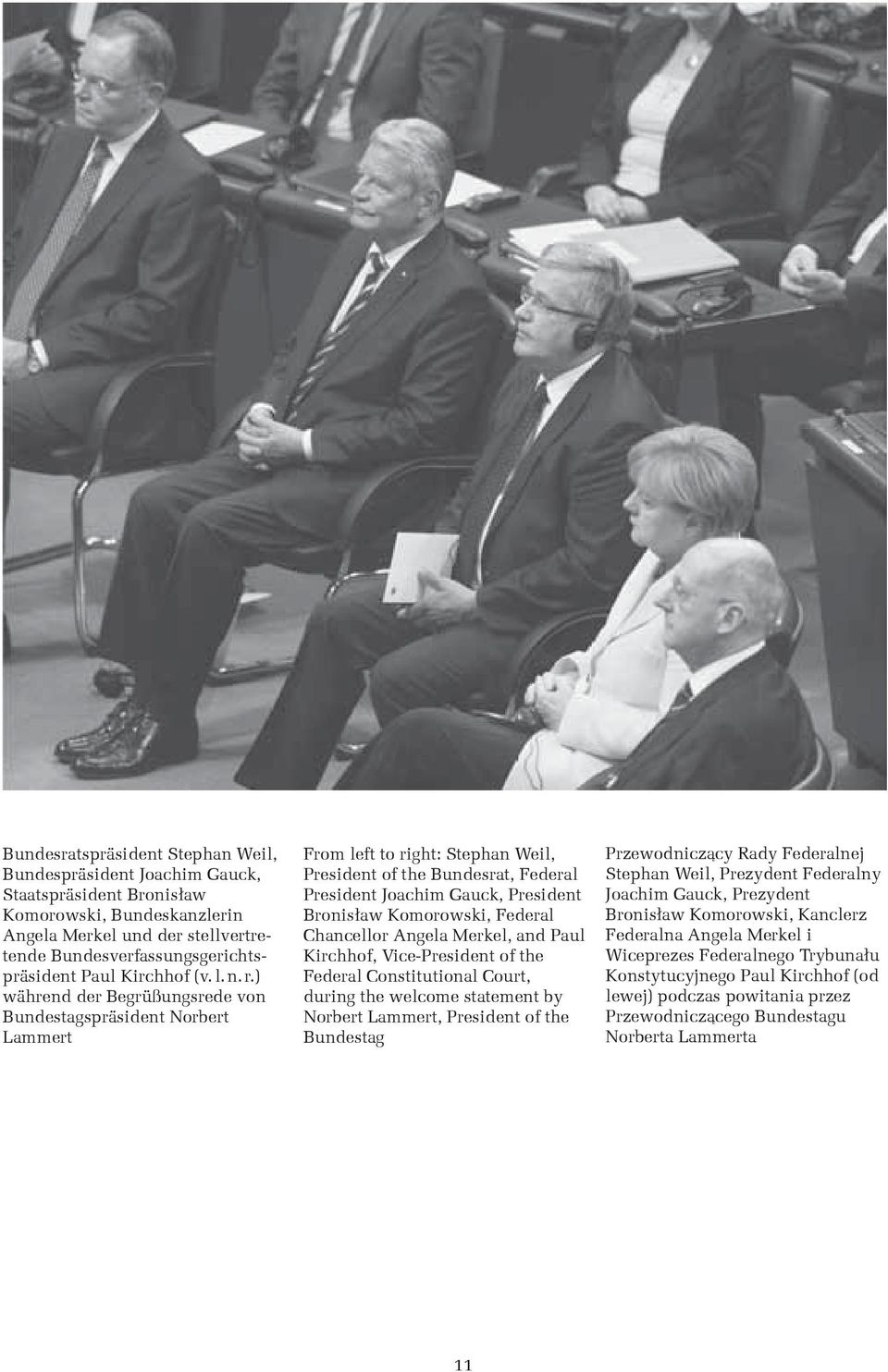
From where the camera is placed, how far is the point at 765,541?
18.7 feet

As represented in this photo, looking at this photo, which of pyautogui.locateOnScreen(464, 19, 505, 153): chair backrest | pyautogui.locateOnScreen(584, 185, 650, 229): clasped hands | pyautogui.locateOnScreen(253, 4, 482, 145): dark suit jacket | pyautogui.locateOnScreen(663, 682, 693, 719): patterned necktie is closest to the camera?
pyautogui.locateOnScreen(663, 682, 693, 719): patterned necktie

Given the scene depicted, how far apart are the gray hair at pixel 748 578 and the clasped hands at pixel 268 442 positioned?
1507 mm

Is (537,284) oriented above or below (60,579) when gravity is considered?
above

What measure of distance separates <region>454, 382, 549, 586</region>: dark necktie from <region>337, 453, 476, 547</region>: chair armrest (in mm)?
244

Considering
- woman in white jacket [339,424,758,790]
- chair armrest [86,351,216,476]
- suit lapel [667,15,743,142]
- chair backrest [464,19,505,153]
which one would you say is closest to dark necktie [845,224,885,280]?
suit lapel [667,15,743,142]

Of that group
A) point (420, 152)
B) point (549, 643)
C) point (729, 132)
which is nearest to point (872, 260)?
point (729, 132)

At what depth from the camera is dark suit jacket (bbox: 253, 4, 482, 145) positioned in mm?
6285

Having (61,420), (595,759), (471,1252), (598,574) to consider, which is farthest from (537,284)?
(471,1252)

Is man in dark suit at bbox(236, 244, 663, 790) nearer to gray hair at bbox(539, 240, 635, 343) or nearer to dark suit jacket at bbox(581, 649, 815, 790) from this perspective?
gray hair at bbox(539, 240, 635, 343)

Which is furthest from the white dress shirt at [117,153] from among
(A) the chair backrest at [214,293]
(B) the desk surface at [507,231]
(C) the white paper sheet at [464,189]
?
(C) the white paper sheet at [464,189]

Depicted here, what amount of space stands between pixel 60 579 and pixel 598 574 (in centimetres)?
197

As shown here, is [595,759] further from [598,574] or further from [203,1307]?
[203,1307]

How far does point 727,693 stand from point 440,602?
1.01 m

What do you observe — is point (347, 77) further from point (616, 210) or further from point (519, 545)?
point (519, 545)
